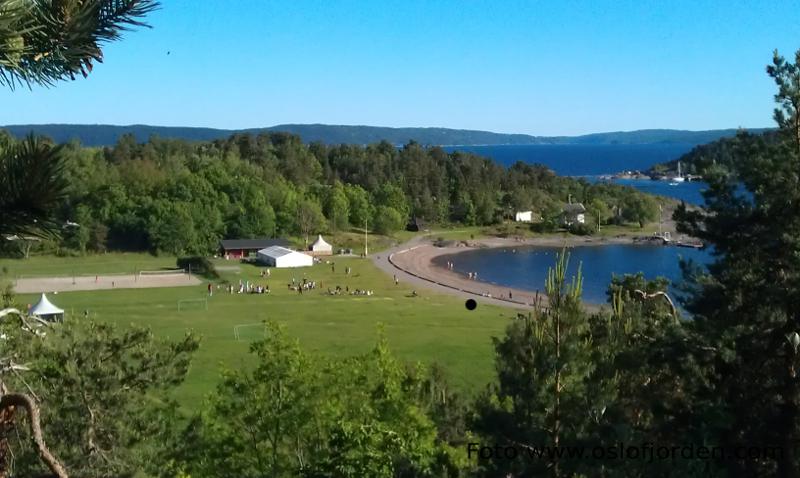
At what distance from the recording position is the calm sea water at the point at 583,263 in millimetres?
43872

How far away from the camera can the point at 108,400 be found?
8.26 metres

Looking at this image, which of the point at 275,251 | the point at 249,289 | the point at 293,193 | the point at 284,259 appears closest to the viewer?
the point at 249,289

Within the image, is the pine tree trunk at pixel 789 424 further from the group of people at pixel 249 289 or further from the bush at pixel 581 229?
the bush at pixel 581 229

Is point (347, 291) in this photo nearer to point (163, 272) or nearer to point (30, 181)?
point (163, 272)

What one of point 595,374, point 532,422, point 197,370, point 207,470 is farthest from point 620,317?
point 197,370

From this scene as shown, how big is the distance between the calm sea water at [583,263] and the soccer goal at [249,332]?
18522mm

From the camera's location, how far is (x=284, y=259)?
1857 inches

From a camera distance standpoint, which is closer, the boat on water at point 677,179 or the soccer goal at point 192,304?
the soccer goal at point 192,304

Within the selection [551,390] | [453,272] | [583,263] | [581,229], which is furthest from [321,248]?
[551,390]

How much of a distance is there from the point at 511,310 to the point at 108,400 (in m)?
25.2

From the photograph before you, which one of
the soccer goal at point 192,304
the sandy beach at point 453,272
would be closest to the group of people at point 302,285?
the soccer goal at point 192,304

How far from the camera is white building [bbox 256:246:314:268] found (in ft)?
154

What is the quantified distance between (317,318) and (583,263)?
28.4 meters

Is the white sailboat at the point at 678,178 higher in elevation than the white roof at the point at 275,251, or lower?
higher
